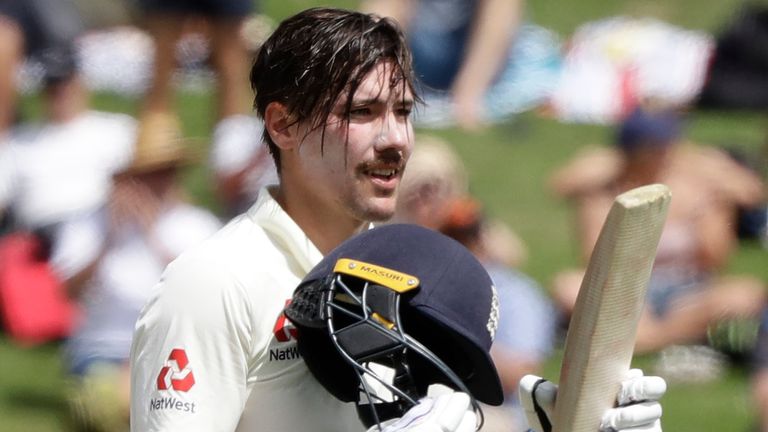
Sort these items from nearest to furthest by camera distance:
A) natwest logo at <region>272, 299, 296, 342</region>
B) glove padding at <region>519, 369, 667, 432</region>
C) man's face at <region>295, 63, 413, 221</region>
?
glove padding at <region>519, 369, 667, 432</region>, natwest logo at <region>272, 299, 296, 342</region>, man's face at <region>295, 63, 413, 221</region>

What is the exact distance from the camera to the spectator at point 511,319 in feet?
18.0

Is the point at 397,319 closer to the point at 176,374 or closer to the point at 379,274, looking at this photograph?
the point at 379,274

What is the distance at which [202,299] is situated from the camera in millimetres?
2387

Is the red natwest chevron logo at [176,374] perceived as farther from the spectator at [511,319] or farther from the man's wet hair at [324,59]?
the spectator at [511,319]

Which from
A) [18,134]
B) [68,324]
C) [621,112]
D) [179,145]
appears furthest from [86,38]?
[621,112]

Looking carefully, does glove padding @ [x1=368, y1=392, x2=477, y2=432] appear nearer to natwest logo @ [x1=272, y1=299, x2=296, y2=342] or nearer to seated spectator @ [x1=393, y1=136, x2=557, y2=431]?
natwest logo @ [x1=272, y1=299, x2=296, y2=342]

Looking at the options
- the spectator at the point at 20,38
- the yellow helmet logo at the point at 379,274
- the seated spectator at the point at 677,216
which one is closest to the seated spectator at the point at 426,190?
the seated spectator at the point at 677,216

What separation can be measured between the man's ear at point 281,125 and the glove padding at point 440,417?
623 millimetres

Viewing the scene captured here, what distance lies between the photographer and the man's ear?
2.64 metres

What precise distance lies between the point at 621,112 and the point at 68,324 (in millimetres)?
3167

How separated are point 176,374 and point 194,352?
0.16 feet

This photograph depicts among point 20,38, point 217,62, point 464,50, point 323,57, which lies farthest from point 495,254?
point 323,57

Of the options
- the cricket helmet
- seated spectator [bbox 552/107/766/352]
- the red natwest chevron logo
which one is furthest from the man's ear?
Result: seated spectator [bbox 552/107/766/352]

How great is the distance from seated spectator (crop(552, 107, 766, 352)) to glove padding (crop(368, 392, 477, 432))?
4.17m
